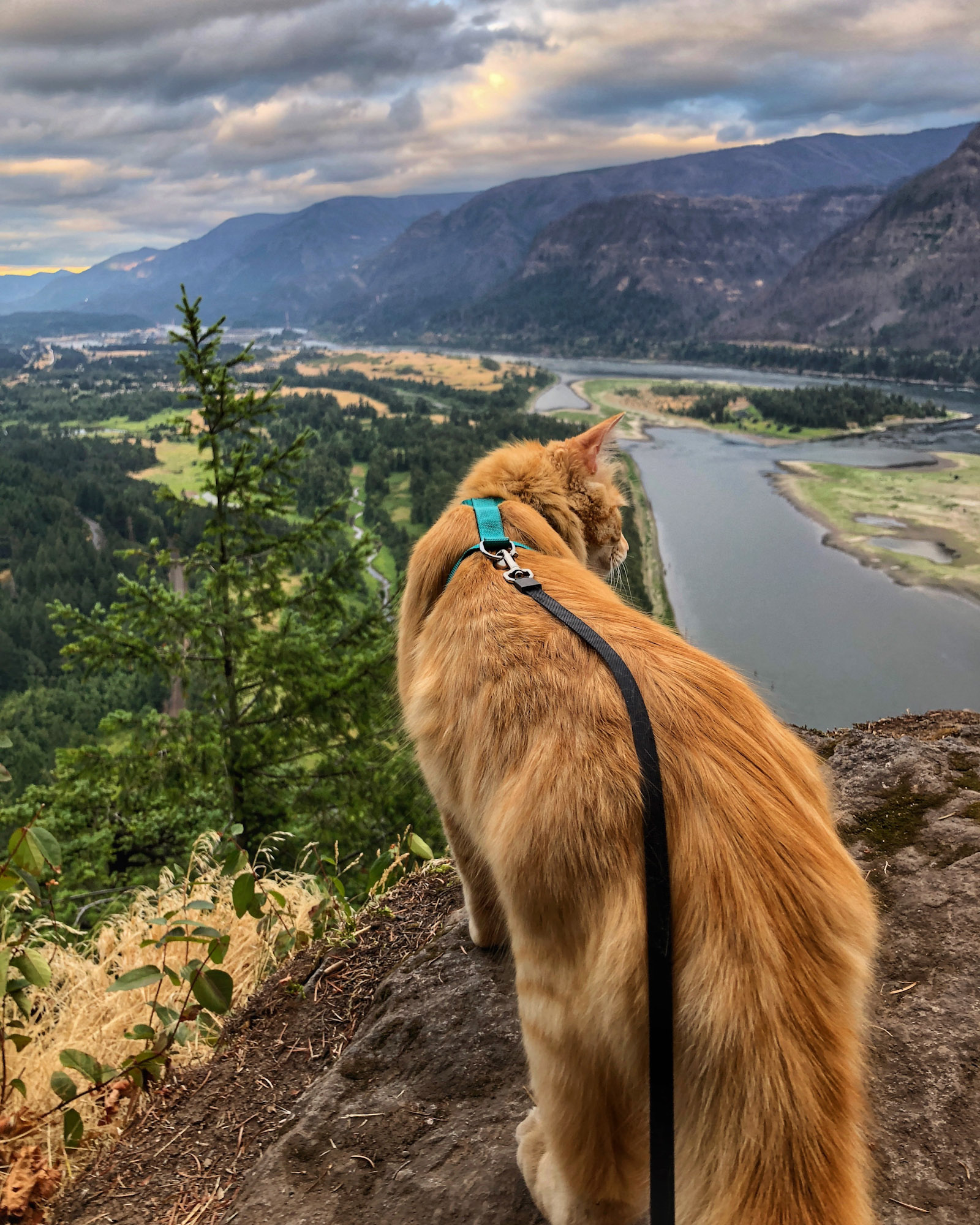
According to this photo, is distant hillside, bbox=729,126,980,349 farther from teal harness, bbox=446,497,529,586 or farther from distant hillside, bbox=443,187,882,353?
teal harness, bbox=446,497,529,586

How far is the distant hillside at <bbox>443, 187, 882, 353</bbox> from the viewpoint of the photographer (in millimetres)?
143500

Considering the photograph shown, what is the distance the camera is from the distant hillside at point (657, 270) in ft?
471

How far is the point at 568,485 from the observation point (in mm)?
3168

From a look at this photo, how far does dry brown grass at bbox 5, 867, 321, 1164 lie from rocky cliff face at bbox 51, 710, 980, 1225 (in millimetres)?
262

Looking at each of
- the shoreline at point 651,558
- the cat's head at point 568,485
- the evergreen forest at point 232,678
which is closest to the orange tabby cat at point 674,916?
the cat's head at point 568,485

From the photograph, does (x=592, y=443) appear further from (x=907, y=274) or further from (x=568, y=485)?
(x=907, y=274)

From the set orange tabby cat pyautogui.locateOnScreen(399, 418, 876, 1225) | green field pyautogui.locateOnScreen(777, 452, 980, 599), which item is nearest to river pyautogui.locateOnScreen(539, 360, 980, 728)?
green field pyautogui.locateOnScreen(777, 452, 980, 599)

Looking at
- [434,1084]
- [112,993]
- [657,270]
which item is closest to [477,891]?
[434,1084]

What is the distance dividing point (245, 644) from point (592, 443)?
8.29m

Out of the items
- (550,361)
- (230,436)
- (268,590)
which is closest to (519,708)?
(268,590)

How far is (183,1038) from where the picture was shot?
301 centimetres

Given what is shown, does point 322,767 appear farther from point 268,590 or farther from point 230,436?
point 230,436

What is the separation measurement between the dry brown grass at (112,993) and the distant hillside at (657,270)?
13793 centimetres

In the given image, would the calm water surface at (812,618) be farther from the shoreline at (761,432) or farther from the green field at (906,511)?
the shoreline at (761,432)
